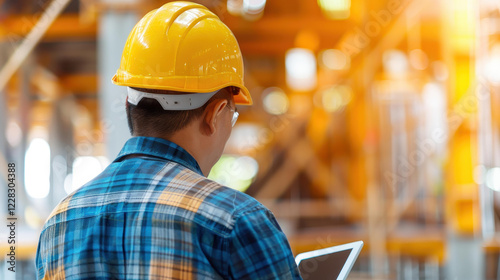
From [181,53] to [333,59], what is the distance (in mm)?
13876

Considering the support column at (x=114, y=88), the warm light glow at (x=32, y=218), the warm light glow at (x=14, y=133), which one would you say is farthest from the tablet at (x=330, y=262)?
the warm light glow at (x=14, y=133)

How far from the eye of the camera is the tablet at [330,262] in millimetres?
1640

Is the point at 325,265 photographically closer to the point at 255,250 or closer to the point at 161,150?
the point at 255,250

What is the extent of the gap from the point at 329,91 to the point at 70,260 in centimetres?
1270

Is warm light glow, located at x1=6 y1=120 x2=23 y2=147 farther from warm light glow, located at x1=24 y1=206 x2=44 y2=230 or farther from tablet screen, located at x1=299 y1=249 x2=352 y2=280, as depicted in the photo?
tablet screen, located at x1=299 y1=249 x2=352 y2=280

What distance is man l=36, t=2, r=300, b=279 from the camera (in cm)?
135

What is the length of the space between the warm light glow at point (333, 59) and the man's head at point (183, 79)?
11.3 meters

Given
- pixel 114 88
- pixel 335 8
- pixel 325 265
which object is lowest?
pixel 325 265

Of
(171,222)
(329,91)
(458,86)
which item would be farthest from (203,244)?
(329,91)

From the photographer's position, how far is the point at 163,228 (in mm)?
1370

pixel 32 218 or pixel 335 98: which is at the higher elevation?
pixel 335 98

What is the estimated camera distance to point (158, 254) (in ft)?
4.49

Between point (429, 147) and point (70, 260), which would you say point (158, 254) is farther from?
point (429, 147)

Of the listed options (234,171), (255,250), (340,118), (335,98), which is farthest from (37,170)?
(255,250)
